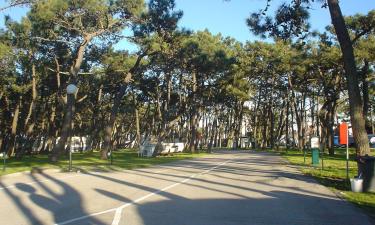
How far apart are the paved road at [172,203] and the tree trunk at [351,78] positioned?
2.15 metres

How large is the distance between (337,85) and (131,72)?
1788cm

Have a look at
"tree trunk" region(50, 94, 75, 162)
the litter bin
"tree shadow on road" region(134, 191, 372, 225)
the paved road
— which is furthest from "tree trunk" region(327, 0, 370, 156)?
"tree trunk" region(50, 94, 75, 162)

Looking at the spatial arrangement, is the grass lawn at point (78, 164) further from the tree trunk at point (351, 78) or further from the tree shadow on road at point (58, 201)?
the tree trunk at point (351, 78)

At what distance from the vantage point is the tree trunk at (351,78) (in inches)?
656

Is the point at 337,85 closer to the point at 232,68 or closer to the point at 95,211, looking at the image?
the point at 232,68

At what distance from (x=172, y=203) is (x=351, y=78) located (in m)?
7.82

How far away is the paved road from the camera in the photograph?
9953 mm

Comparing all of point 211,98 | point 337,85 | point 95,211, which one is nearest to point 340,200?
point 95,211

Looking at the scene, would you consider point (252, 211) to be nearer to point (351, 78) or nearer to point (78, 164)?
point (351, 78)

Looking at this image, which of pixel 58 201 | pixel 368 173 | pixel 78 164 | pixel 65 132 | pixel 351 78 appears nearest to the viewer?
pixel 58 201

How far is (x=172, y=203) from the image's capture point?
12406 mm

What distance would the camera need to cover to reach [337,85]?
4444 centimetres

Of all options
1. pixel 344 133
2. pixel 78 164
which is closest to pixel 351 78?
pixel 344 133

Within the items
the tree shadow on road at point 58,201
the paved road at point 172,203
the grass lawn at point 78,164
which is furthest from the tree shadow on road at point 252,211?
the grass lawn at point 78,164
